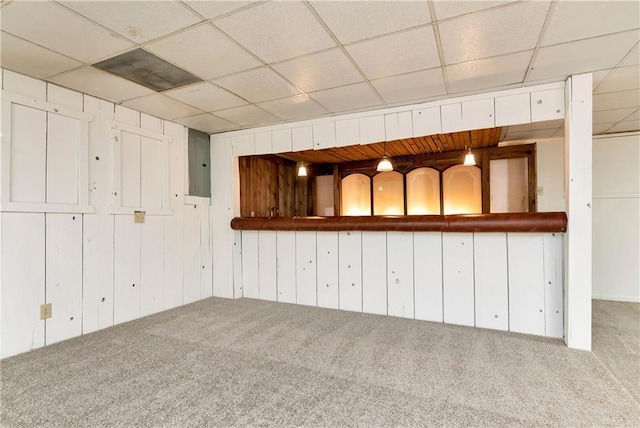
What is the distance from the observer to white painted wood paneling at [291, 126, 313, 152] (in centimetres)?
365

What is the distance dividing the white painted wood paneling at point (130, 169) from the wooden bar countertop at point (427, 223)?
118 cm

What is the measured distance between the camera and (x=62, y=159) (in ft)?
8.94

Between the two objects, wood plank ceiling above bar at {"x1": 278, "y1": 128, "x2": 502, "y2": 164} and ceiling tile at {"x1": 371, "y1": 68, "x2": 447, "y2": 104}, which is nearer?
ceiling tile at {"x1": 371, "y1": 68, "x2": 447, "y2": 104}

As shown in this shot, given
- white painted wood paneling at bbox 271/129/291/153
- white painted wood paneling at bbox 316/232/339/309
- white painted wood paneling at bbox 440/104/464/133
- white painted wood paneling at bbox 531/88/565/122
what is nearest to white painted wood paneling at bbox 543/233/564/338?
white painted wood paneling at bbox 531/88/565/122

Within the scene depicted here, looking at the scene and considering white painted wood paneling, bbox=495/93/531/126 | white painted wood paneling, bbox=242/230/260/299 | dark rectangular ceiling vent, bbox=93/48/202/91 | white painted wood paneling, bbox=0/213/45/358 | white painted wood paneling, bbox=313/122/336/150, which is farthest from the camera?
white painted wood paneling, bbox=242/230/260/299

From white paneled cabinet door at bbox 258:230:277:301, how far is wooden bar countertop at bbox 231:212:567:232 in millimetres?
205

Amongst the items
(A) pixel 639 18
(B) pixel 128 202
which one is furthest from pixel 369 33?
(B) pixel 128 202

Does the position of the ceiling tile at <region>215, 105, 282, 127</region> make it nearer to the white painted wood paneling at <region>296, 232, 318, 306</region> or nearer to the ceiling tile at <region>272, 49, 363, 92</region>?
the ceiling tile at <region>272, 49, 363, 92</region>

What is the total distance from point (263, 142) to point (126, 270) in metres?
2.08

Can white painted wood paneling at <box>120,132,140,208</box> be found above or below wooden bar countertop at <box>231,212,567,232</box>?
above

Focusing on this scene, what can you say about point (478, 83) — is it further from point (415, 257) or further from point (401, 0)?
point (415, 257)

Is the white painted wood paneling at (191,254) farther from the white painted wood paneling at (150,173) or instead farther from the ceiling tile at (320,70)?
the ceiling tile at (320,70)

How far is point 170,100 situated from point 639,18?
3.50m

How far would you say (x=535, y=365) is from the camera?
2.18 metres
